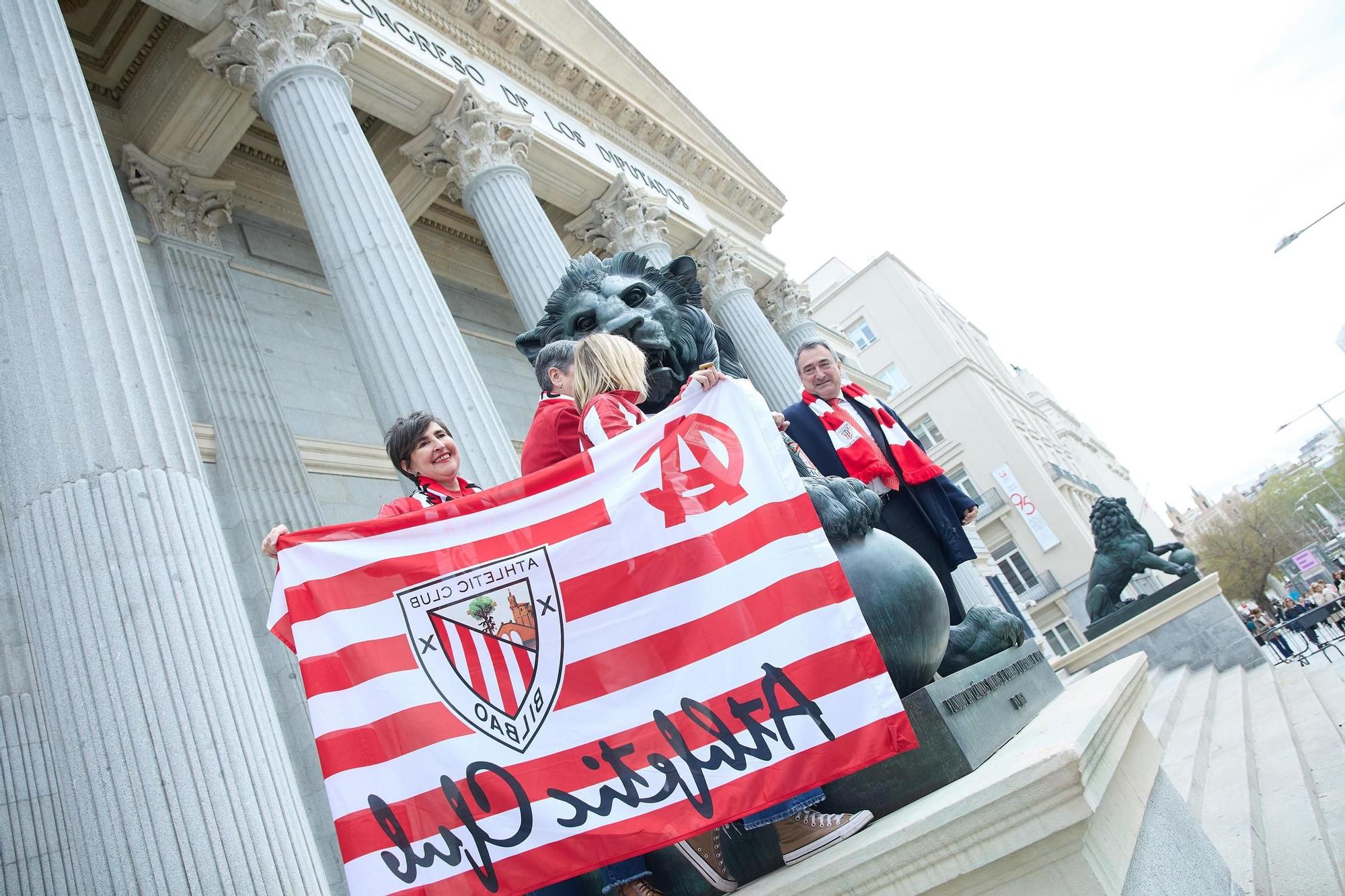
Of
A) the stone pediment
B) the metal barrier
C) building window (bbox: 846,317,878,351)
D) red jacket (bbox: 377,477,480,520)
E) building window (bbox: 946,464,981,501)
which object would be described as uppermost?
building window (bbox: 846,317,878,351)

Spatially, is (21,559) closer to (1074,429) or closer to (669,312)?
(669,312)

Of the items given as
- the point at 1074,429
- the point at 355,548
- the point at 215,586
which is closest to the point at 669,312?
the point at 355,548

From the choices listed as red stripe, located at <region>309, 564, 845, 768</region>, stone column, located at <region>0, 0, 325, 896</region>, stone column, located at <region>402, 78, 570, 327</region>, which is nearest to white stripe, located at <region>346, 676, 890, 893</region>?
red stripe, located at <region>309, 564, 845, 768</region>

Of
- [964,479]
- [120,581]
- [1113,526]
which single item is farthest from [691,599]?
[964,479]

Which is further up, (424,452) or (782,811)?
(424,452)

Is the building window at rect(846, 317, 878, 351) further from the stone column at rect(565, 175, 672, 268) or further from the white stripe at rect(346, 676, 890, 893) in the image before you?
the white stripe at rect(346, 676, 890, 893)

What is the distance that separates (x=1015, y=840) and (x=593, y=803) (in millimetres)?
1099

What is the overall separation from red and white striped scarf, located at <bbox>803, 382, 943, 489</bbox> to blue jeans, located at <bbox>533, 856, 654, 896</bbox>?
223cm

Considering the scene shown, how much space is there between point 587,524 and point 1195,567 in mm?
14476

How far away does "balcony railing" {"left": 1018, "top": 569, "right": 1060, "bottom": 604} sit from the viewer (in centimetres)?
3869

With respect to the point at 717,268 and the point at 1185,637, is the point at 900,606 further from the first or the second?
the point at 717,268

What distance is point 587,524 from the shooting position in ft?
A: 8.91

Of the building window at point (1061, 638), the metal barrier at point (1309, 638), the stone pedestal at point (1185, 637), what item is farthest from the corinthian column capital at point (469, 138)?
the building window at point (1061, 638)

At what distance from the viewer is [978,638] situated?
3371 mm
